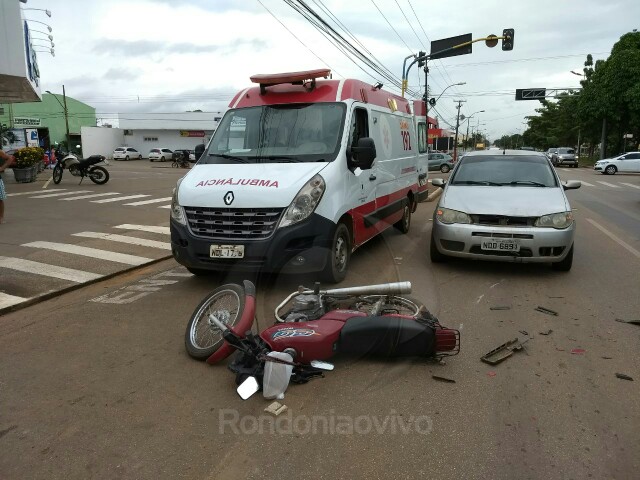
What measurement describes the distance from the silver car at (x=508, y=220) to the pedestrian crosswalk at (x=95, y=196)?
9.10m

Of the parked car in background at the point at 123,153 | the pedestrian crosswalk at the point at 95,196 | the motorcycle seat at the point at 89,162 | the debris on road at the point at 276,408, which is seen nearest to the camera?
the debris on road at the point at 276,408

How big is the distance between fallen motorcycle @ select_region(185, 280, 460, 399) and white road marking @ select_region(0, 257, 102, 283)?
2853 mm

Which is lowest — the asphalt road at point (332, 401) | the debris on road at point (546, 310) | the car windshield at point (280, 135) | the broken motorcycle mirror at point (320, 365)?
the asphalt road at point (332, 401)

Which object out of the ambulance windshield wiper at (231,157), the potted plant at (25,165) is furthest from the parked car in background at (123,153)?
the ambulance windshield wiper at (231,157)

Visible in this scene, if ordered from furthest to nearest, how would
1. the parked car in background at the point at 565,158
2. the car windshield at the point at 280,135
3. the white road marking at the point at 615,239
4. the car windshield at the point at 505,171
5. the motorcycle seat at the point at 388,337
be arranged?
the parked car in background at the point at 565,158 < the white road marking at the point at 615,239 < the car windshield at the point at 505,171 < the car windshield at the point at 280,135 < the motorcycle seat at the point at 388,337

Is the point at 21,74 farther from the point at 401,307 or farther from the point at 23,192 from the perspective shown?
the point at 401,307

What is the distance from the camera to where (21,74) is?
46.3ft

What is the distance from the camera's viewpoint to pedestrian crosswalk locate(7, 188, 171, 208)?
14.1 meters

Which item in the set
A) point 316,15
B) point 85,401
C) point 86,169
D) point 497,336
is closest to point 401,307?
point 497,336

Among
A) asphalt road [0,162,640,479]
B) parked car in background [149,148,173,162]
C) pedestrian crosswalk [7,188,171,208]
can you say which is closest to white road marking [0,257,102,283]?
asphalt road [0,162,640,479]

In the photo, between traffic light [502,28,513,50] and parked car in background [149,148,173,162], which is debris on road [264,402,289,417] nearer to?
traffic light [502,28,513,50]

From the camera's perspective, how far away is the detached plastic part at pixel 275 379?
3.29 meters

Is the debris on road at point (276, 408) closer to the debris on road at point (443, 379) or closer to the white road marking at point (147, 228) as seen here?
the debris on road at point (443, 379)

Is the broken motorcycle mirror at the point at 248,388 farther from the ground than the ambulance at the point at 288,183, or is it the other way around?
the ambulance at the point at 288,183
